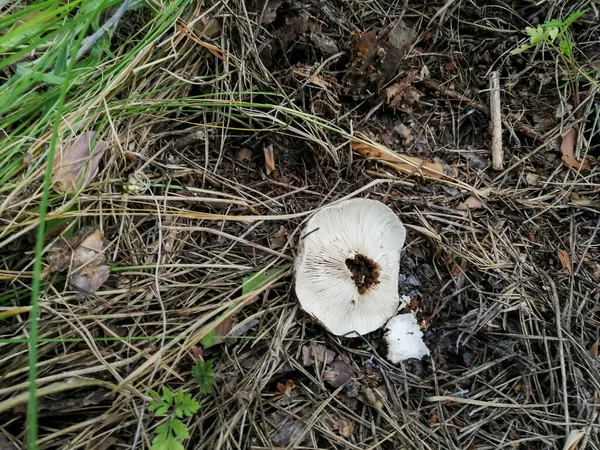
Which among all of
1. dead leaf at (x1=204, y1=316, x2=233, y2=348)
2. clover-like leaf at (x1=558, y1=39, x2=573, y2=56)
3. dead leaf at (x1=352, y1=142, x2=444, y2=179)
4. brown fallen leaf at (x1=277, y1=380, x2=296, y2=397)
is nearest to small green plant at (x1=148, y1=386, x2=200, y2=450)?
dead leaf at (x1=204, y1=316, x2=233, y2=348)

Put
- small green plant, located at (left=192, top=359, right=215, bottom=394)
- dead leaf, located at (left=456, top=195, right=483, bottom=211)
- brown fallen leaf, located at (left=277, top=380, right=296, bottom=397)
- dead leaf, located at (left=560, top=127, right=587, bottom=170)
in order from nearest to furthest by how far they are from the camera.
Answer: small green plant, located at (left=192, top=359, right=215, bottom=394) < brown fallen leaf, located at (left=277, top=380, right=296, bottom=397) < dead leaf, located at (left=456, top=195, right=483, bottom=211) < dead leaf, located at (left=560, top=127, right=587, bottom=170)

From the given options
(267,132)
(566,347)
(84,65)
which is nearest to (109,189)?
(84,65)

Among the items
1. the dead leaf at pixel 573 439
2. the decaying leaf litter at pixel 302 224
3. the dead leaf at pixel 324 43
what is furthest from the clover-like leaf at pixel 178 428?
the dead leaf at pixel 324 43

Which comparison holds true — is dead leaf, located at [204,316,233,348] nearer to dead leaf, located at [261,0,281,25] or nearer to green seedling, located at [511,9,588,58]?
dead leaf, located at [261,0,281,25]

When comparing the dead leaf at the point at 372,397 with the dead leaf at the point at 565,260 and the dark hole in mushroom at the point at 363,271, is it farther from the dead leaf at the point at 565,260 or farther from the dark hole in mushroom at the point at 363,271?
the dead leaf at the point at 565,260

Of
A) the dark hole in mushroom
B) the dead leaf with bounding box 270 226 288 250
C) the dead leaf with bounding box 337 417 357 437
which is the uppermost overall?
the dead leaf with bounding box 270 226 288 250

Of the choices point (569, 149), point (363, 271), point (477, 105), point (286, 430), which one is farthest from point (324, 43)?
point (286, 430)
